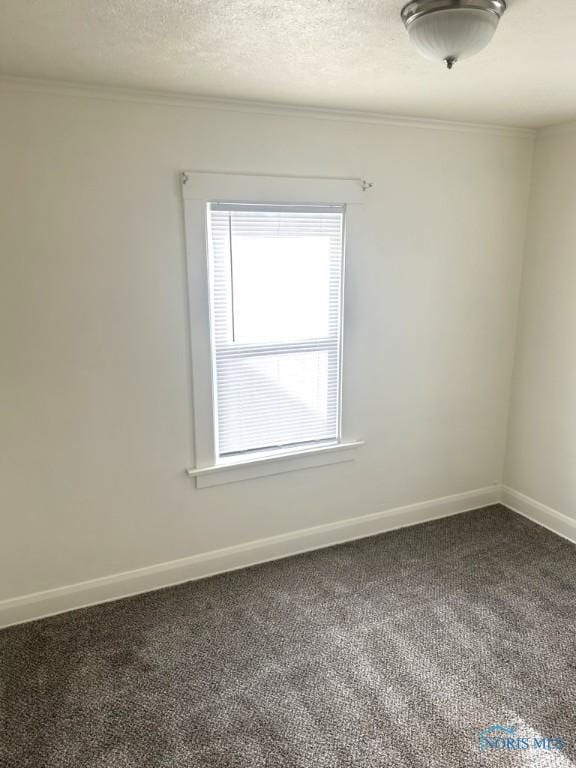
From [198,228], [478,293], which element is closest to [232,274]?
[198,228]

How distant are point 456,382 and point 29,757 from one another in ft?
9.57

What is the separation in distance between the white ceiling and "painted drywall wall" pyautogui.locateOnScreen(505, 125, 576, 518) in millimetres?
684

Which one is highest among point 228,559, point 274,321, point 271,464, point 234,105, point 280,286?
point 234,105

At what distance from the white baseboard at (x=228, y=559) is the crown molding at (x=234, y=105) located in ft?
7.56

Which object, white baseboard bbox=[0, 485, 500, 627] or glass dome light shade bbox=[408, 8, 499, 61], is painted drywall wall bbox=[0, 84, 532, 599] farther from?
glass dome light shade bbox=[408, 8, 499, 61]

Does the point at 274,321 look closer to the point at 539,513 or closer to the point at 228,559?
the point at 228,559

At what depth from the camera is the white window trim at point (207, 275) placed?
2654 mm

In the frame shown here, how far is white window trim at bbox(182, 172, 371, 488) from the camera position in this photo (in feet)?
8.71

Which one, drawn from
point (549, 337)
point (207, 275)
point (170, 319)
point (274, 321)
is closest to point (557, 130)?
point (549, 337)

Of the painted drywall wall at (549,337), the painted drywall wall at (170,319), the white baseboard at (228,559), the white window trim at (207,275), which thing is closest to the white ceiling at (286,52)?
the painted drywall wall at (170,319)

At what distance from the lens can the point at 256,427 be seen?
3.07 m

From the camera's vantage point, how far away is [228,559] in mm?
3131

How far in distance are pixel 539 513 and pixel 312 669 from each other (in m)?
2.05

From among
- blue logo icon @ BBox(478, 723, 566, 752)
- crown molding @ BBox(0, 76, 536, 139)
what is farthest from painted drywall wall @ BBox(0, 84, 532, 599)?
blue logo icon @ BBox(478, 723, 566, 752)
